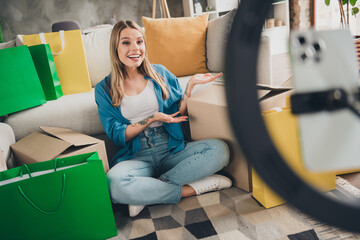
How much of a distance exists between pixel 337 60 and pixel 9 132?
4.89 ft

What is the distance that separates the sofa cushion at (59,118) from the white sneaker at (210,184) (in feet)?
2.02

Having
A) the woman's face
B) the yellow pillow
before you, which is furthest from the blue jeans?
the yellow pillow

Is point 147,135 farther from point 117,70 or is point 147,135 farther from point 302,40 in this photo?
point 302,40

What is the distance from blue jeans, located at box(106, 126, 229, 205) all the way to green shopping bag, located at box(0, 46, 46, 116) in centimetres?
66

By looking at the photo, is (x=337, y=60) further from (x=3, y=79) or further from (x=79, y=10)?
(x=79, y=10)

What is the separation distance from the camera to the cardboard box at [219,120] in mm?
1140

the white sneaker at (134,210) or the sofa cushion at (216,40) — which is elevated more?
Answer: the sofa cushion at (216,40)

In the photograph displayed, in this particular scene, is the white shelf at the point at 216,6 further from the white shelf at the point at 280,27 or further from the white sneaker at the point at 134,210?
the white sneaker at the point at 134,210

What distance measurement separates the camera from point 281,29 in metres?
4.08

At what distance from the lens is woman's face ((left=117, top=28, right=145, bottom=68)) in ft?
4.17

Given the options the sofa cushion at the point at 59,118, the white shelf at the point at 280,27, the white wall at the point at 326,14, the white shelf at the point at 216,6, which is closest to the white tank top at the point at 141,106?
the sofa cushion at the point at 59,118

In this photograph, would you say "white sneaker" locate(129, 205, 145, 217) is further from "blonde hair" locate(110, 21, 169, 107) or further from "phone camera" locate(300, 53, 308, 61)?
Answer: "phone camera" locate(300, 53, 308, 61)

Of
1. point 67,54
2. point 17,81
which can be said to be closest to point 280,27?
point 67,54

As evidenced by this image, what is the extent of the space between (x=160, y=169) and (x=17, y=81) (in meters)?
0.85
